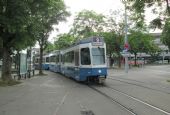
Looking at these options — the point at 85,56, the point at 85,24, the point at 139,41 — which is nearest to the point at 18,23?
the point at 85,56

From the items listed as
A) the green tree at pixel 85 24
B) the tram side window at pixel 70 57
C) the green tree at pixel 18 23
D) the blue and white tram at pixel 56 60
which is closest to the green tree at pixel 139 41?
the green tree at pixel 85 24

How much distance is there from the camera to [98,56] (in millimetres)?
27844

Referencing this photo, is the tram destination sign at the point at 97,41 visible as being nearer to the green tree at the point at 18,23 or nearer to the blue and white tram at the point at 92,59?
the blue and white tram at the point at 92,59

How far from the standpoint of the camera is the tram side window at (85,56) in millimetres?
27902

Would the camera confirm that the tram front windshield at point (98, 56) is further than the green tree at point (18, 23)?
Yes

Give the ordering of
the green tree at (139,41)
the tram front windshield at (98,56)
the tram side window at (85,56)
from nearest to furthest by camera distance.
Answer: the tram front windshield at (98,56)
the tram side window at (85,56)
the green tree at (139,41)

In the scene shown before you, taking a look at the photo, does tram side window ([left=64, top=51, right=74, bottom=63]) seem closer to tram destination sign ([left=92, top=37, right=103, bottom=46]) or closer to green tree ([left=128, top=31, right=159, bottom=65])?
tram destination sign ([left=92, top=37, right=103, bottom=46])

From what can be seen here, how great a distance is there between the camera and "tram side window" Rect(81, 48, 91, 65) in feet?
91.5

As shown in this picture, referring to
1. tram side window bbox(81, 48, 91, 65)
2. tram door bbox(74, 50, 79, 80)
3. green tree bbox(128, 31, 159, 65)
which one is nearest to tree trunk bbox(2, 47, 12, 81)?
tram door bbox(74, 50, 79, 80)

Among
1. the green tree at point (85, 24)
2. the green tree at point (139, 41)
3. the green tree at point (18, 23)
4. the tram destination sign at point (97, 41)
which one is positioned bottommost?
the tram destination sign at point (97, 41)

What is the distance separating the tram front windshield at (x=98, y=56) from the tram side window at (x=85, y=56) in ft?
1.35

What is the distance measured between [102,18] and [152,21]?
170 feet

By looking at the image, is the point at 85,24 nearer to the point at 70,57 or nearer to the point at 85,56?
the point at 70,57

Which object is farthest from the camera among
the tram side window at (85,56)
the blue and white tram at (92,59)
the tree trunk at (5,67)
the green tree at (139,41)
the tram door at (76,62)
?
the green tree at (139,41)
